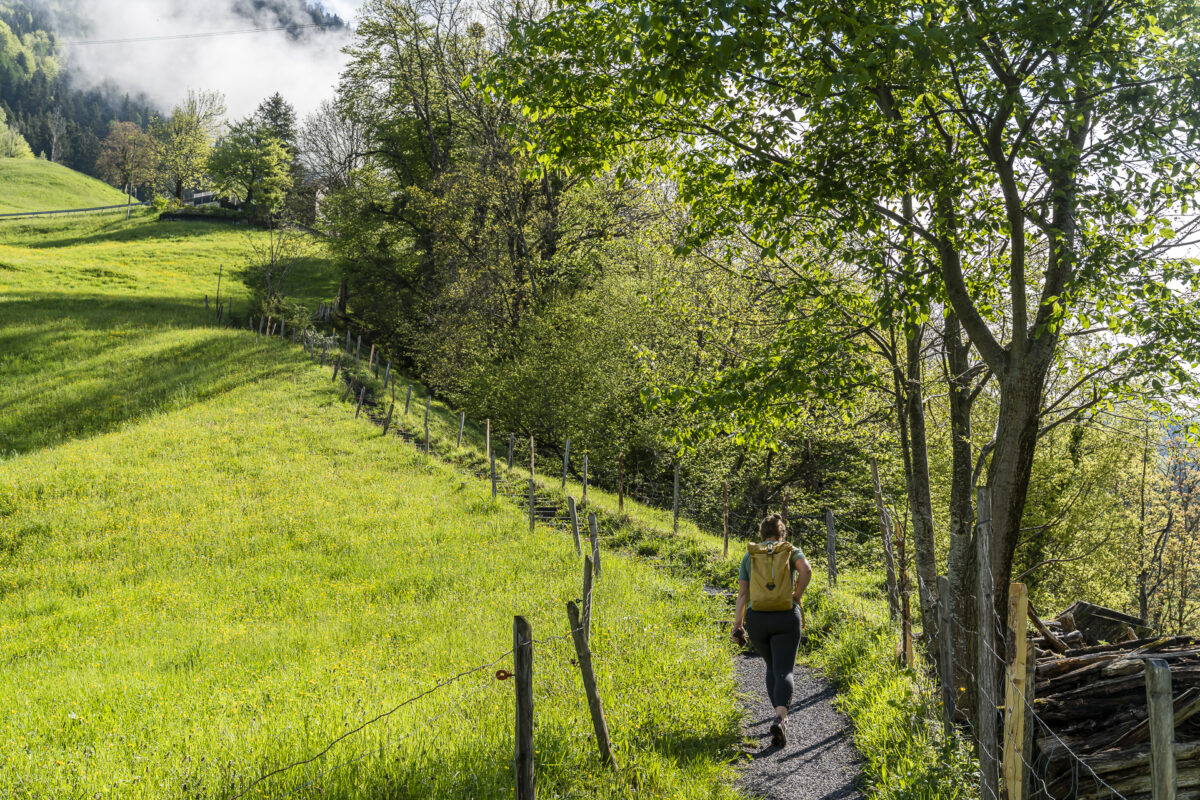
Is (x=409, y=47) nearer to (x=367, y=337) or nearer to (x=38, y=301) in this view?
(x=367, y=337)

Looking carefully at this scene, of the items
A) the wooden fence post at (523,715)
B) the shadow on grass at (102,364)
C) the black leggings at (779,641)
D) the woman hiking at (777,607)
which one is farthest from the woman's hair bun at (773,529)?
the shadow on grass at (102,364)

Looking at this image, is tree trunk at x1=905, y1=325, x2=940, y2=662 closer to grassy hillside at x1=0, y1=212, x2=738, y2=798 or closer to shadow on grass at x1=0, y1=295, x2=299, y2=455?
grassy hillside at x1=0, y1=212, x2=738, y2=798

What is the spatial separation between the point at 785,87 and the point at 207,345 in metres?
38.6

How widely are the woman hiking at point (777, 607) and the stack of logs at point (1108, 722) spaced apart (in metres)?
2.15

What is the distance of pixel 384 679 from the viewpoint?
29.2 ft

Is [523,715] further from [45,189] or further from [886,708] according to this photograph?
[45,189]

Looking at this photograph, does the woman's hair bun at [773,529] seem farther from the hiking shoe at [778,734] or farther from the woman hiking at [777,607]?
the hiking shoe at [778,734]

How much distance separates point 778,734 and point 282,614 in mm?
9387

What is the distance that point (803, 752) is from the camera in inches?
280

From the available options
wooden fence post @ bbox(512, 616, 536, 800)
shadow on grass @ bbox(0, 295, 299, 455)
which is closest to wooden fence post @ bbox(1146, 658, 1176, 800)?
wooden fence post @ bbox(512, 616, 536, 800)

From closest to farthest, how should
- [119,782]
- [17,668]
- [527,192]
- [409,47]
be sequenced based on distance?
[119,782]
[17,668]
[527,192]
[409,47]

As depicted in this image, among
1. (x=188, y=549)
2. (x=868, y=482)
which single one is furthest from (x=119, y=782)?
(x=868, y=482)

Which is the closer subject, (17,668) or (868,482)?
(17,668)

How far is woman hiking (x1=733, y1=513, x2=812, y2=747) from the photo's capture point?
734 centimetres
